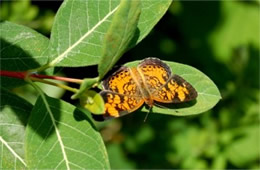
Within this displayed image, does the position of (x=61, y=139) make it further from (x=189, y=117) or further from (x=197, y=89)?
(x=189, y=117)

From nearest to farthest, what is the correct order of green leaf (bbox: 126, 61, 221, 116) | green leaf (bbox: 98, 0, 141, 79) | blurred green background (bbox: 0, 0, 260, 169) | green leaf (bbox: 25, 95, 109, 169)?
green leaf (bbox: 98, 0, 141, 79) → green leaf (bbox: 25, 95, 109, 169) → green leaf (bbox: 126, 61, 221, 116) → blurred green background (bbox: 0, 0, 260, 169)

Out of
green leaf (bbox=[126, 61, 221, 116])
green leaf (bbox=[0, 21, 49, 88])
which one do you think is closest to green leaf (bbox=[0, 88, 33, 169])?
green leaf (bbox=[0, 21, 49, 88])

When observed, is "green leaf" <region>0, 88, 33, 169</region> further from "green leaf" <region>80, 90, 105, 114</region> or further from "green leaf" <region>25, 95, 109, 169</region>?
"green leaf" <region>80, 90, 105, 114</region>

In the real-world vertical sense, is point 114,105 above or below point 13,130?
above

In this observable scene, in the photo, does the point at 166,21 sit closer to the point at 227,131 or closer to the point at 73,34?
the point at 227,131

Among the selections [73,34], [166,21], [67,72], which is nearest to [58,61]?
[73,34]

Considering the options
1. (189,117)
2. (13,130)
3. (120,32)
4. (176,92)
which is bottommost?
(189,117)

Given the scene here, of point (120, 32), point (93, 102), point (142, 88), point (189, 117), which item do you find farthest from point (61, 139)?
point (189, 117)
